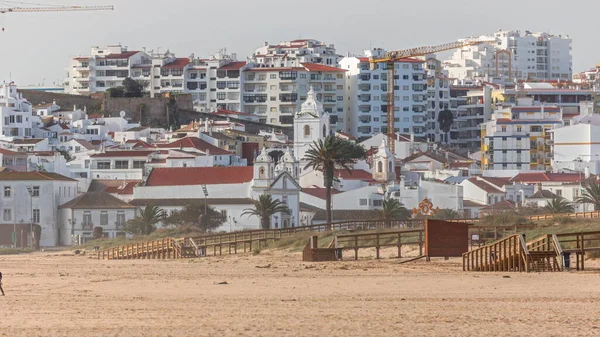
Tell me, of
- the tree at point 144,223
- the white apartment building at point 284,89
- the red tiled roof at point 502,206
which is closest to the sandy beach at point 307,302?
the tree at point 144,223

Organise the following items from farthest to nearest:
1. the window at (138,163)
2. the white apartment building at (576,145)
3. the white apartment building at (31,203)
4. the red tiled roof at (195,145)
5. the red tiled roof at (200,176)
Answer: the white apartment building at (576,145), the red tiled roof at (195,145), the window at (138,163), the red tiled roof at (200,176), the white apartment building at (31,203)

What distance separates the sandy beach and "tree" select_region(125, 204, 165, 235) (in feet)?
182

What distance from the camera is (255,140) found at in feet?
542

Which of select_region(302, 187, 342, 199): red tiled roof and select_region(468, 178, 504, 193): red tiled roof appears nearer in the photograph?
select_region(302, 187, 342, 199): red tiled roof

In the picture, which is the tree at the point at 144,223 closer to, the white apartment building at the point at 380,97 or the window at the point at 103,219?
the window at the point at 103,219

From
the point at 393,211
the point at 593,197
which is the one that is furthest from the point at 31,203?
the point at 593,197

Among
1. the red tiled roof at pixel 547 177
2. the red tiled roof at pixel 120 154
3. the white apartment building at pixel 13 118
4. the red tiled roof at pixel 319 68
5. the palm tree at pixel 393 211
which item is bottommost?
the palm tree at pixel 393 211

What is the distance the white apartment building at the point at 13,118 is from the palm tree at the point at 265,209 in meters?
54.2

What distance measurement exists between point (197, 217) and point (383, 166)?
33339 millimetres

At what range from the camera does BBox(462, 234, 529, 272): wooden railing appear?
4134 centimetres

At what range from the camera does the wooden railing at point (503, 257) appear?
4134 centimetres

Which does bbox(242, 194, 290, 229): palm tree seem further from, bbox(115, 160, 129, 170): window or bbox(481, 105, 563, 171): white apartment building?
bbox(481, 105, 563, 171): white apartment building

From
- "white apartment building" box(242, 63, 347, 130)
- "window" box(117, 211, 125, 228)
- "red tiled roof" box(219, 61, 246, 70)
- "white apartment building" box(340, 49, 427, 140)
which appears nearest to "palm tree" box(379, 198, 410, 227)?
"window" box(117, 211, 125, 228)

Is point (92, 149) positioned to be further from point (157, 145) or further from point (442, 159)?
point (442, 159)
